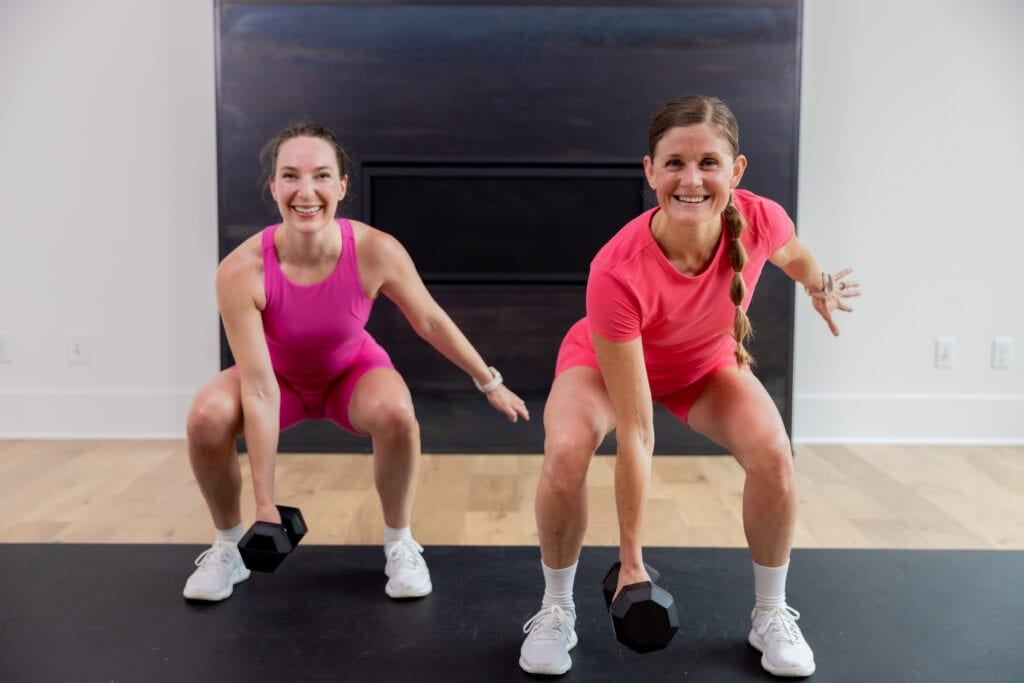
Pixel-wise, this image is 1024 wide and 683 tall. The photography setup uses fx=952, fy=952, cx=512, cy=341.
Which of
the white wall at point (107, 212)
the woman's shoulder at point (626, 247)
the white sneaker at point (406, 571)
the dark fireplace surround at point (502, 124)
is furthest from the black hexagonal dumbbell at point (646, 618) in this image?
the white wall at point (107, 212)

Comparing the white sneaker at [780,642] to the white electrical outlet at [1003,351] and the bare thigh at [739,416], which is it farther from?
the white electrical outlet at [1003,351]

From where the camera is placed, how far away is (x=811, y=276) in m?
2.10

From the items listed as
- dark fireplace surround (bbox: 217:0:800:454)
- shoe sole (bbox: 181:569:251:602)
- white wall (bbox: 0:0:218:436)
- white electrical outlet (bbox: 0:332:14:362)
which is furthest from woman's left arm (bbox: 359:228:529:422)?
white electrical outlet (bbox: 0:332:14:362)

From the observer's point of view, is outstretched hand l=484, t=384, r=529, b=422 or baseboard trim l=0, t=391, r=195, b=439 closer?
outstretched hand l=484, t=384, r=529, b=422

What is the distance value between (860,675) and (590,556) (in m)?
0.79

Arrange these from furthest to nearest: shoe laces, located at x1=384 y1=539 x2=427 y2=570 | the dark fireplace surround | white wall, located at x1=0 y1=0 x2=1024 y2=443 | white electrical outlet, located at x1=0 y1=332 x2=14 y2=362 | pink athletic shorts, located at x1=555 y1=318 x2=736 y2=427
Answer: white electrical outlet, located at x1=0 y1=332 x2=14 y2=362 < white wall, located at x1=0 y1=0 x2=1024 y2=443 < the dark fireplace surround < shoe laces, located at x1=384 y1=539 x2=427 y2=570 < pink athletic shorts, located at x1=555 y1=318 x2=736 y2=427

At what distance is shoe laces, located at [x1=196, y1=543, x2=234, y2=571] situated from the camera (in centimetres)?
210

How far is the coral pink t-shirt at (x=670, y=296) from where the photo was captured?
66.6 inches

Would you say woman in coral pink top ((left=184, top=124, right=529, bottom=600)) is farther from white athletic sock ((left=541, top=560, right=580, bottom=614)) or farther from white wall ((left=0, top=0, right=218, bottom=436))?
white wall ((left=0, top=0, right=218, bottom=436))

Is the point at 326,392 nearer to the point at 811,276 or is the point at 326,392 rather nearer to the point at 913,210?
the point at 811,276

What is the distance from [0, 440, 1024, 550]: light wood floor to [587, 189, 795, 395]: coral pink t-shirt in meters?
0.80

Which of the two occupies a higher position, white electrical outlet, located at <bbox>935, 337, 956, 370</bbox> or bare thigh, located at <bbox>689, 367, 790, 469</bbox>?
bare thigh, located at <bbox>689, 367, 790, 469</bbox>

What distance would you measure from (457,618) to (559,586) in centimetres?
28

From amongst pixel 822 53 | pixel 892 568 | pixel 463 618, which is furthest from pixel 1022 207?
pixel 463 618
